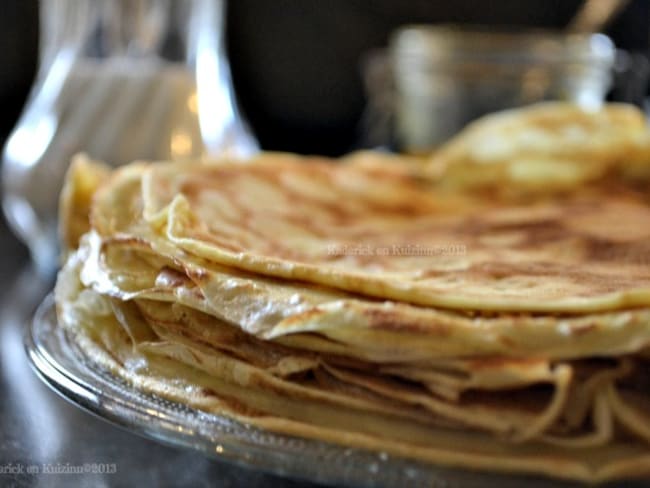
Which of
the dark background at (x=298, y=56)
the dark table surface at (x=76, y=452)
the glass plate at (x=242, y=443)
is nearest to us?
the glass plate at (x=242, y=443)

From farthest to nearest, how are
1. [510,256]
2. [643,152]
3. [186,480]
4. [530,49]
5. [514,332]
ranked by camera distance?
[530,49] → [643,152] → [510,256] → [186,480] → [514,332]

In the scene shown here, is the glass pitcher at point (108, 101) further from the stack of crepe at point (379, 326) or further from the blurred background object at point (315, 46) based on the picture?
the blurred background object at point (315, 46)

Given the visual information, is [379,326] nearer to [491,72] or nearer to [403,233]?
[403,233]

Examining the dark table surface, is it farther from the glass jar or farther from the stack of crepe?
the glass jar

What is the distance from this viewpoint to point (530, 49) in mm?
1533

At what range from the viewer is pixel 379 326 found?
51 centimetres

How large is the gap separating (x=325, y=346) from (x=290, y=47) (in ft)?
5.77

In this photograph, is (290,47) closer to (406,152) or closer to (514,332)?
(406,152)

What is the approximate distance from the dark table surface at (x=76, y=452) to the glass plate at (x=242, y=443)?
2 centimetres

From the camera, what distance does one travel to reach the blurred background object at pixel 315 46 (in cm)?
204

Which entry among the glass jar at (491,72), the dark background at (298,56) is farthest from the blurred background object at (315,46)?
the glass jar at (491,72)

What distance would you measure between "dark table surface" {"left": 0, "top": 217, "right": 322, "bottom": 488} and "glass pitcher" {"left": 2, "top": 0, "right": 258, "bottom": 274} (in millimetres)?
406

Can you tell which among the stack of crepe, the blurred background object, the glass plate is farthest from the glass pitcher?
the blurred background object

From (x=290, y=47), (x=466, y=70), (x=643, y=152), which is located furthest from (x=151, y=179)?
(x=290, y=47)
